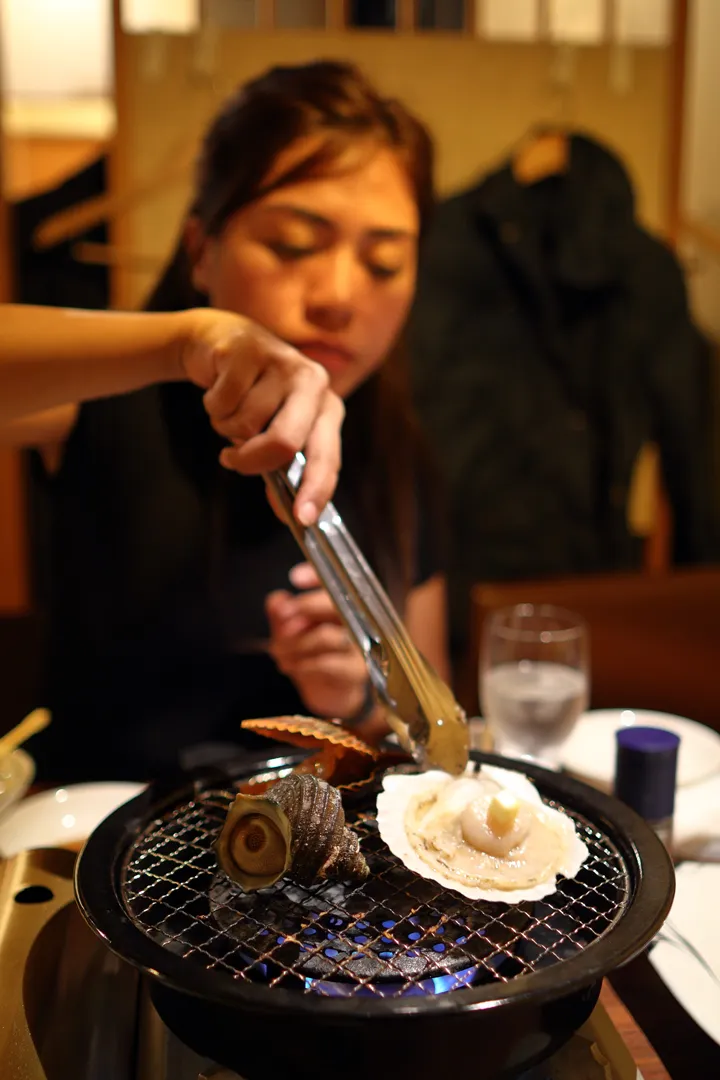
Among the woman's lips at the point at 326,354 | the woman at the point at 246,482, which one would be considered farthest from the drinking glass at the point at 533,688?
the woman's lips at the point at 326,354

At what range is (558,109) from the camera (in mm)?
2223

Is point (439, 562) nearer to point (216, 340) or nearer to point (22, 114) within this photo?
point (216, 340)

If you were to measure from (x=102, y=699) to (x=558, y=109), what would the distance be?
1.64m

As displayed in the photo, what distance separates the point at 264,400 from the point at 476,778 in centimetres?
46

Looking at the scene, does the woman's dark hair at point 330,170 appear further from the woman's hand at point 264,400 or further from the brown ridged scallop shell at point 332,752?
the brown ridged scallop shell at point 332,752

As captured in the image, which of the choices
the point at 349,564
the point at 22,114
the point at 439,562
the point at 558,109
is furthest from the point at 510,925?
the point at 558,109

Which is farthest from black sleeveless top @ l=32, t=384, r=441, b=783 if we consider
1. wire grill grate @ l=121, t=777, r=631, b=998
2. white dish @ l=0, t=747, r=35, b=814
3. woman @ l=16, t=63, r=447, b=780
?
wire grill grate @ l=121, t=777, r=631, b=998

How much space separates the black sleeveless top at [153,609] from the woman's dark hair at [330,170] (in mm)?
83

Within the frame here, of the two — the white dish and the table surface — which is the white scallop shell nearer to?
the table surface

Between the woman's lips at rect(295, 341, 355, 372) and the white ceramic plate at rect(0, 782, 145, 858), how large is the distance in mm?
691

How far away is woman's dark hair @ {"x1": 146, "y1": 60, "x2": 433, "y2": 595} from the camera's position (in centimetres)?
147

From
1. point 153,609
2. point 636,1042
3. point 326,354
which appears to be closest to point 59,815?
point 153,609

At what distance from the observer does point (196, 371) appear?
1.14 m

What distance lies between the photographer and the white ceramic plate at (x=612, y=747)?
124cm
